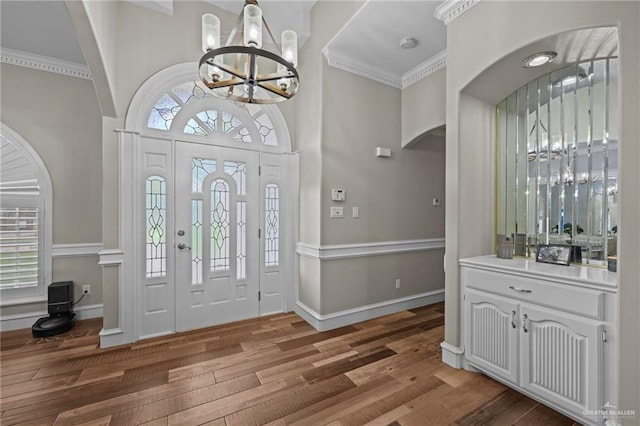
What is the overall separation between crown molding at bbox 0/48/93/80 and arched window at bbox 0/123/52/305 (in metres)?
0.76

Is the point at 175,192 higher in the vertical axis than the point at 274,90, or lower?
lower

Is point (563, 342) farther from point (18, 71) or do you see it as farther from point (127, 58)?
point (18, 71)

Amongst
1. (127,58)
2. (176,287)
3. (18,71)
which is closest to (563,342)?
(176,287)

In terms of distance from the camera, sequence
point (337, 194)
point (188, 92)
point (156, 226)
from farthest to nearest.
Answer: point (337, 194) → point (188, 92) → point (156, 226)

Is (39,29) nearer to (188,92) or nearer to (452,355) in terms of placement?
(188,92)

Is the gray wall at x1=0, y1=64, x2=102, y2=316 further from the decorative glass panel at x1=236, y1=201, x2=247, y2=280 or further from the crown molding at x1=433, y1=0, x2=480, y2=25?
the crown molding at x1=433, y1=0, x2=480, y2=25

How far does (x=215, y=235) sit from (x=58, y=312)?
1921 mm

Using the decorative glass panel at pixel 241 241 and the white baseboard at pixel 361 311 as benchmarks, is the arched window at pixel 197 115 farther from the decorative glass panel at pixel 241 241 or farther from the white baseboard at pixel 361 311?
the white baseboard at pixel 361 311

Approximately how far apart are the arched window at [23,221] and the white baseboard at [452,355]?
4429 millimetres

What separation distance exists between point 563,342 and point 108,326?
3706 mm

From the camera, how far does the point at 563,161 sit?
2.08 m

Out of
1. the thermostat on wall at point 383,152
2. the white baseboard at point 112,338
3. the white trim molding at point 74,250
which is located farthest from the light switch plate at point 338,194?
the white trim molding at point 74,250

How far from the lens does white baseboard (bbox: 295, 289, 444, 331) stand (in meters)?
3.05

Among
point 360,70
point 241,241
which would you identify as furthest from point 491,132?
point 241,241
